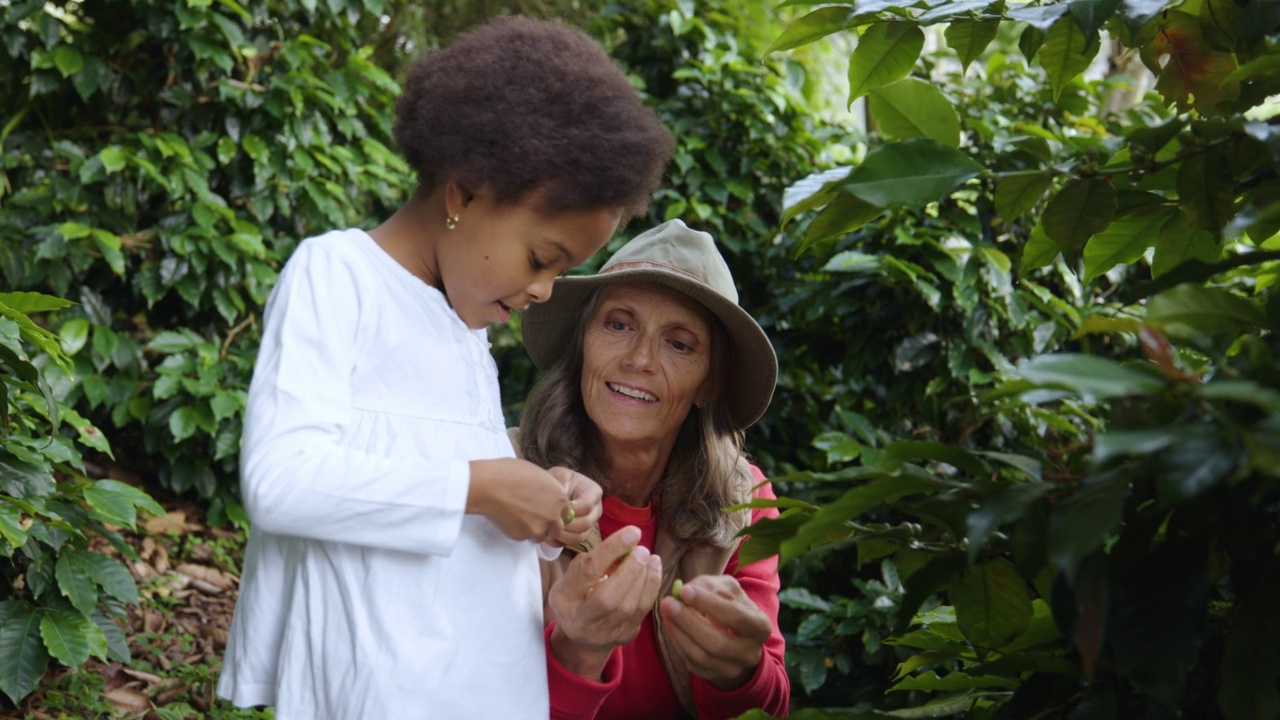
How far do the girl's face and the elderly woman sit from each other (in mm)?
668

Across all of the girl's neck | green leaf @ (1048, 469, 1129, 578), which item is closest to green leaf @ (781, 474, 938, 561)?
green leaf @ (1048, 469, 1129, 578)

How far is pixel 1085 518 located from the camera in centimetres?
86

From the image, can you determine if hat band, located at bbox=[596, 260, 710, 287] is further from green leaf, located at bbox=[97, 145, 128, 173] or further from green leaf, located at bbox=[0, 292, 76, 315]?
green leaf, located at bbox=[97, 145, 128, 173]

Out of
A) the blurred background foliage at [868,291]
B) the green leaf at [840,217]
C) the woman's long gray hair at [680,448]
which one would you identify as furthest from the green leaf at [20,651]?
the green leaf at [840,217]

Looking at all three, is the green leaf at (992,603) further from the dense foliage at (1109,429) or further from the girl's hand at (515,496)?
the girl's hand at (515,496)

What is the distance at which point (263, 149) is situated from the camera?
12.4 feet

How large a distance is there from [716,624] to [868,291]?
5.61 ft

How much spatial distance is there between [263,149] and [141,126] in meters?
0.41

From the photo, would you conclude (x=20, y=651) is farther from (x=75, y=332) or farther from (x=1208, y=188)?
(x=1208, y=188)

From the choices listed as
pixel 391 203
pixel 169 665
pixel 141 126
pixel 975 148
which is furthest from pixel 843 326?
pixel 141 126

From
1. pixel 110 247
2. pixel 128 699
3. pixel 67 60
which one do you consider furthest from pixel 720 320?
pixel 67 60

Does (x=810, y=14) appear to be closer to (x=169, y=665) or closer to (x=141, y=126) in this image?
(x=169, y=665)

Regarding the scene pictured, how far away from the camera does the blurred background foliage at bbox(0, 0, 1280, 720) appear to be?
0.97m

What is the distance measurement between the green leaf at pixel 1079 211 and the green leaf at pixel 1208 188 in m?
0.08
